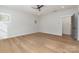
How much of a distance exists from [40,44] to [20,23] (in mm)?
692

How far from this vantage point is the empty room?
5.76ft

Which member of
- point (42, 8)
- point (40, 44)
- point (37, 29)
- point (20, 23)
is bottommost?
point (40, 44)

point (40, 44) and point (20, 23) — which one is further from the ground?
point (20, 23)

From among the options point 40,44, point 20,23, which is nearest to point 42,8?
point 20,23

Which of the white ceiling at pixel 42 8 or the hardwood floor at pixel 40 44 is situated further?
the hardwood floor at pixel 40 44

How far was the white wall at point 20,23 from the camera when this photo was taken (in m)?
1.80

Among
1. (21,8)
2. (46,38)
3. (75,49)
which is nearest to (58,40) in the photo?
(46,38)

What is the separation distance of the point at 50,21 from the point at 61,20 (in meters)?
0.25

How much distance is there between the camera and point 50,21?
1929mm

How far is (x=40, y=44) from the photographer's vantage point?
6.46 feet

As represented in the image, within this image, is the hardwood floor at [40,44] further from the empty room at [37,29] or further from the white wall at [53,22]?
the white wall at [53,22]

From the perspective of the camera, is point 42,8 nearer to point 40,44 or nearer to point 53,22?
point 53,22

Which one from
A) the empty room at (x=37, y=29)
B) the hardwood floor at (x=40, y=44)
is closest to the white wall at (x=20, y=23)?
the empty room at (x=37, y=29)

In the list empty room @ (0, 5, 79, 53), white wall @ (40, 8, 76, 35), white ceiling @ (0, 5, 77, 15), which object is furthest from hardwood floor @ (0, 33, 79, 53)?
white ceiling @ (0, 5, 77, 15)
